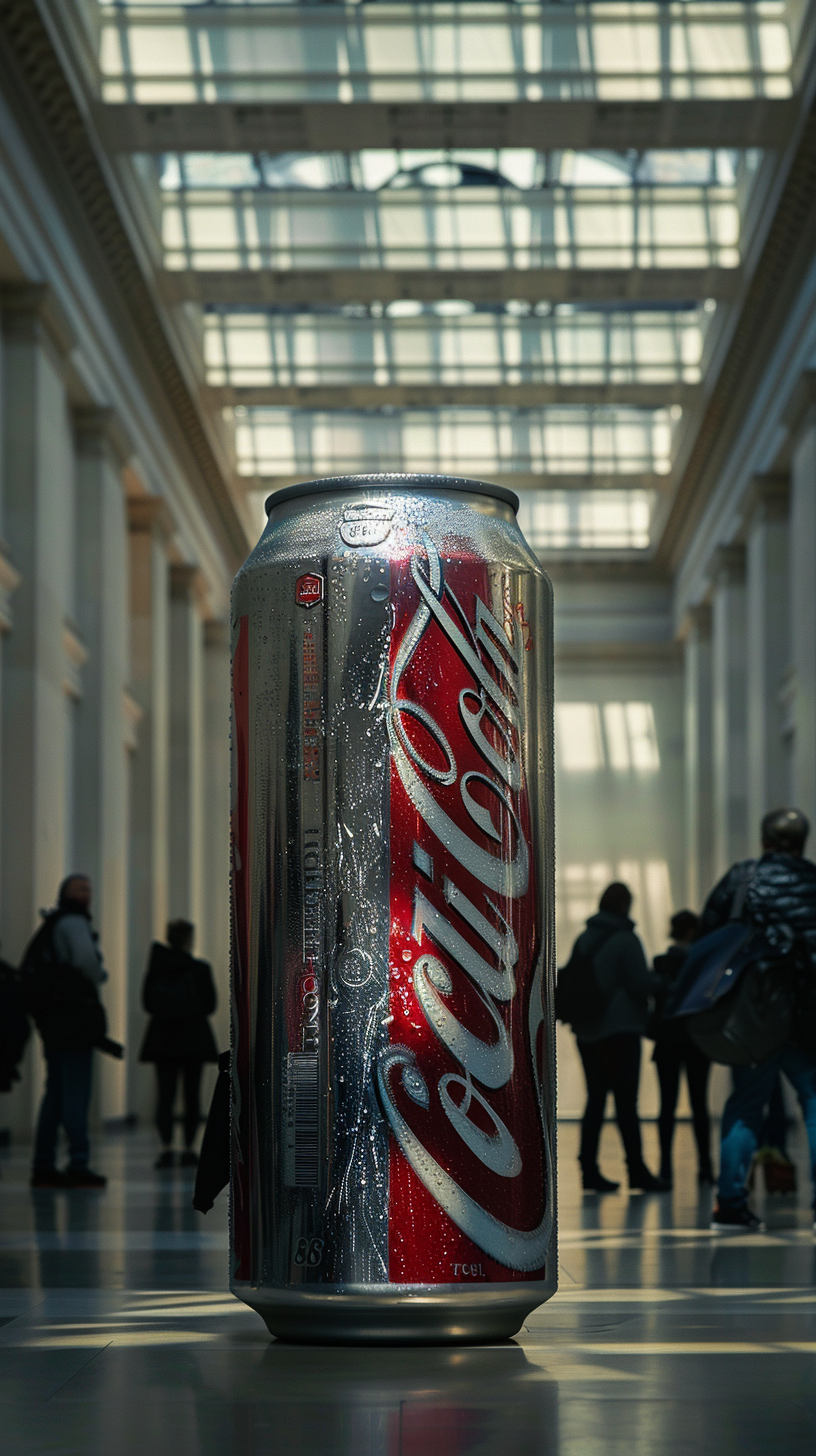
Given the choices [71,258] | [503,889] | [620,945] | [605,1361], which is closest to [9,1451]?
[605,1361]

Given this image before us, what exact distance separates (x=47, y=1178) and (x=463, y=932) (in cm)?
711

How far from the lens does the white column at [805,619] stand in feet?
63.6

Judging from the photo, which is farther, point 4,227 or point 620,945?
point 4,227

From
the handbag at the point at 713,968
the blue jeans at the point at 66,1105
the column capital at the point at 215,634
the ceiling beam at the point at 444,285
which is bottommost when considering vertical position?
the blue jeans at the point at 66,1105

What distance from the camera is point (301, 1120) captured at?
15.4 ft

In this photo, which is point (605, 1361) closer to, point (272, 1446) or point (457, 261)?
point (272, 1446)

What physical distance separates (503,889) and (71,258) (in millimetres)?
14793

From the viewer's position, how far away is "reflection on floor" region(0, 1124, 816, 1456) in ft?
11.2

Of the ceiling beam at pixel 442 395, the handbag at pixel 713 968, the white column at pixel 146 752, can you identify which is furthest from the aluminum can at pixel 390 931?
the ceiling beam at pixel 442 395

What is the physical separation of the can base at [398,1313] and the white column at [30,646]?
11588 millimetres

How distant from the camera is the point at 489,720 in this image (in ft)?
15.9

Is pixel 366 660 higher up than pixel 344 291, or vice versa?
pixel 344 291

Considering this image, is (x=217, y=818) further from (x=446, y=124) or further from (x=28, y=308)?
(x=446, y=124)

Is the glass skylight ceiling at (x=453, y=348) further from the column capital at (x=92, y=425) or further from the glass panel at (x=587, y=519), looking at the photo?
the glass panel at (x=587, y=519)
